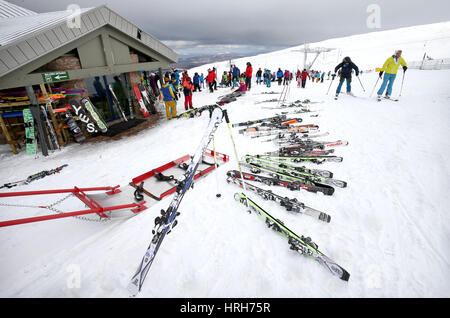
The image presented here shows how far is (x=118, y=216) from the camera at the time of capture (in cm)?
401

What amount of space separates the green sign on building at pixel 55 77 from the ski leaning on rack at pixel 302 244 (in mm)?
9842

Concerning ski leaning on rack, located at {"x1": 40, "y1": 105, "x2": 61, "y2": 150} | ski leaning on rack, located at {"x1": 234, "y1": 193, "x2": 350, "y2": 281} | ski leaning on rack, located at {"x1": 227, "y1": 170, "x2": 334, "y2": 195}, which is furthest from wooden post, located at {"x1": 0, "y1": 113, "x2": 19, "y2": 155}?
ski leaning on rack, located at {"x1": 234, "y1": 193, "x2": 350, "y2": 281}

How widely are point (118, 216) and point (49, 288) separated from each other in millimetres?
1517

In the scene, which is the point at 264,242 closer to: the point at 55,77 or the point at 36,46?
the point at 36,46

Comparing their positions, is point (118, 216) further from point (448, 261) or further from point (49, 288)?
point (448, 261)

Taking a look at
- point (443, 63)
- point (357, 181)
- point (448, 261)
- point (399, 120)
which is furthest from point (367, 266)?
point (443, 63)

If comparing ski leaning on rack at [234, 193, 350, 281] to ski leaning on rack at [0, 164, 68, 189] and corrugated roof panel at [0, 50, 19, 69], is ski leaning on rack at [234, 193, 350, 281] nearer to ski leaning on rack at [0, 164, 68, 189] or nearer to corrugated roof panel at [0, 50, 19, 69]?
ski leaning on rack at [0, 164, 68, 189]

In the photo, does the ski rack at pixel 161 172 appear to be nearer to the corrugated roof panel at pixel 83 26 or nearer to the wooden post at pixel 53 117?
the wooden post at pixel 53 117

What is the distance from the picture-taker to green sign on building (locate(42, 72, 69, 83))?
7945 millimetres

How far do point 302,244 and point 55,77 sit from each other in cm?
1095

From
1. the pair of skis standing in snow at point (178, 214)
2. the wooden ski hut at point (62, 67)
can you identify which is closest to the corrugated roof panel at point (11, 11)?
the wooden ski hut at point (62, 67)

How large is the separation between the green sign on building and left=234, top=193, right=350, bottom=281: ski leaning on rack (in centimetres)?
984

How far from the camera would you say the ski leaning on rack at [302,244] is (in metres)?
2.56

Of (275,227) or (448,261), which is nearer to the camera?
(448,261)
